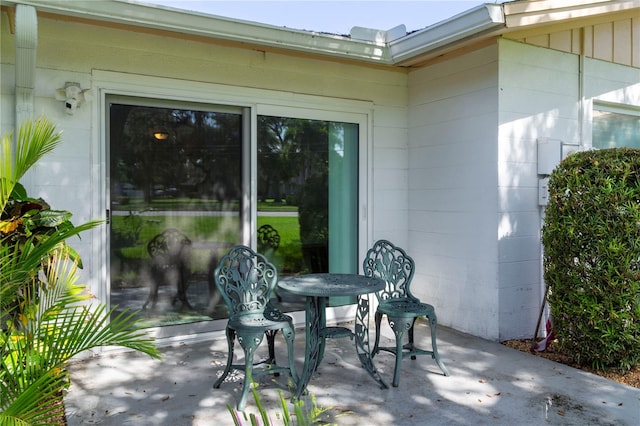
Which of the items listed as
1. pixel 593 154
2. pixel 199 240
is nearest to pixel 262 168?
pixel 199 240

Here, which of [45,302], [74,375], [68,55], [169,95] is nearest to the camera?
[45,302]

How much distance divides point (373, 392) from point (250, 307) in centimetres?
95

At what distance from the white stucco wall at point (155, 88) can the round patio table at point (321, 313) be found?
1.63m

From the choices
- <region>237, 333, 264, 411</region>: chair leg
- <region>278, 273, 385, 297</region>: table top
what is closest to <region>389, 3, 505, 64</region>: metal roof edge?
<region>278, 273, 385, 297</region>: table top

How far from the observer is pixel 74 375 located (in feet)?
11.0

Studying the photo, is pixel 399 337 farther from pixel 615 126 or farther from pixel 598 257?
pixel 615 126

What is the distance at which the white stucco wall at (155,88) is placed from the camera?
142 inches

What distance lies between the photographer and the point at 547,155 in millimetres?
4238

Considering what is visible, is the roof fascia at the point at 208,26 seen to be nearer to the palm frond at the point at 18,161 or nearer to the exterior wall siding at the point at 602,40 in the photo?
the palm frond at the point at 18,161

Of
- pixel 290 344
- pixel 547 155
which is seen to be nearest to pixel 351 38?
pixel 547 155

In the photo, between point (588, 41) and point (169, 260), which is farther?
point (588, 41)

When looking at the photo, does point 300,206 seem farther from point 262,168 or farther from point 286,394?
point 286,394

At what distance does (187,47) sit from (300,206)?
1.69m

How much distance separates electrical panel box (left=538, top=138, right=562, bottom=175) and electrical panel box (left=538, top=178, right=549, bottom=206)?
0.08m
